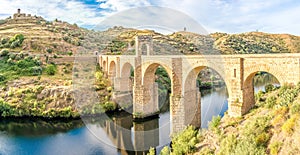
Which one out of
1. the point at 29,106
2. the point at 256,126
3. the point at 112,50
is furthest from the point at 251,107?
the point at 112,50

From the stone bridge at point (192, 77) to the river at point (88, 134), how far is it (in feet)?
5.40

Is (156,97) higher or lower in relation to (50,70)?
lower

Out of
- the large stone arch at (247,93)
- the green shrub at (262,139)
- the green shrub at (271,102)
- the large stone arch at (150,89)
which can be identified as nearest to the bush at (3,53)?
the large stone arch at (150,89)

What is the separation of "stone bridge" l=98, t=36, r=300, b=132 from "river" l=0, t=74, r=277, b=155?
5.40 feet

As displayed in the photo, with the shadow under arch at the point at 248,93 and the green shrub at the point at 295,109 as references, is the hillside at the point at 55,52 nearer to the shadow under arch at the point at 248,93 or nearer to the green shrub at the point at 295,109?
the shadow under arch at the point at 248,93

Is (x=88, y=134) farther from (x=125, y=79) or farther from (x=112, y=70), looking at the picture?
(x=112, y=70)

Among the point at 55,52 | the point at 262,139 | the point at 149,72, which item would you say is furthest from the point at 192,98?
the point at 55,52

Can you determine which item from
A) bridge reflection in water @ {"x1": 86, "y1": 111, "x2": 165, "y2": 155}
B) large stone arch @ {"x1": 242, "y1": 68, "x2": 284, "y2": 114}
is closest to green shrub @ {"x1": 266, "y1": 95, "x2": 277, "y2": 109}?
large stone arch @ {"x1": 242, "y1": 68, "x2": 284, "y2": 114}

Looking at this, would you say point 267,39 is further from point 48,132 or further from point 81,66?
point 48,132

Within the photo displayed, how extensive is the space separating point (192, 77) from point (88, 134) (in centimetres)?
769

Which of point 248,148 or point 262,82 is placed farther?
point 262,82

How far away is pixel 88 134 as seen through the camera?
15141mm

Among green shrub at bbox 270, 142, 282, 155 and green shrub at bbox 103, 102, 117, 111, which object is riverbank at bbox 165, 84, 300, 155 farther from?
green shrub at bbox 103, 102, 117, 111

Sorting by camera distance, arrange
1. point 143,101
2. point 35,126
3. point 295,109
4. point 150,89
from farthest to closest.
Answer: point 150,89 → point 143,101 → point 35,126 → point 295,109
